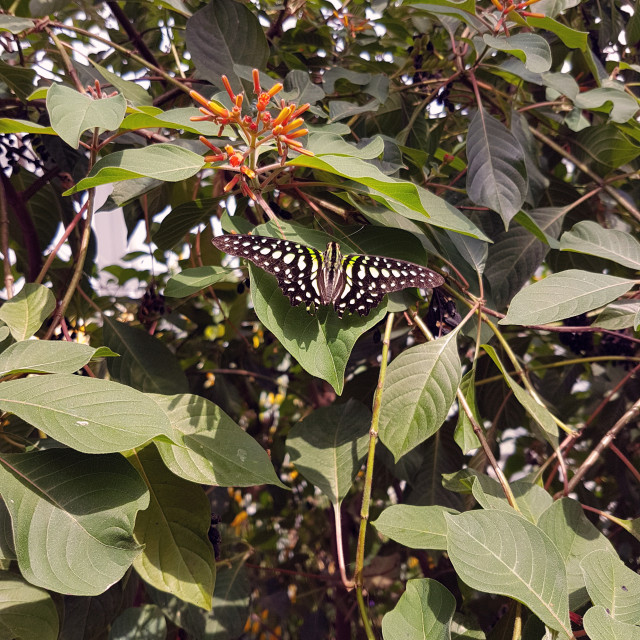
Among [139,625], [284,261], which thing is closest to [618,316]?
[284,261]

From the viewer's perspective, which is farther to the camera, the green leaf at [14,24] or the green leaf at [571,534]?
the green leaf at [14,24]

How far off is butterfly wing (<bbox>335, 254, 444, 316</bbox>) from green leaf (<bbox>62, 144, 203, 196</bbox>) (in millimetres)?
241

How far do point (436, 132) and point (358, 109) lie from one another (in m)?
0.29

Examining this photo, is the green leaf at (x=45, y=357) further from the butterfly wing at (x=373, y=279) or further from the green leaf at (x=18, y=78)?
the green leaf at (x=18, y=78)

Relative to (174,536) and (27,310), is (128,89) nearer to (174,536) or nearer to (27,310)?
(27,310)

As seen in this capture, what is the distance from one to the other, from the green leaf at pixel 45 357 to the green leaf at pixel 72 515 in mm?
108

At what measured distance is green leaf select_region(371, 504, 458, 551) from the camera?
2.39 ft

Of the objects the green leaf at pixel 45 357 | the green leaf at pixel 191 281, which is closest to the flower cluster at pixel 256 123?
the green leaf at pixel 191 281

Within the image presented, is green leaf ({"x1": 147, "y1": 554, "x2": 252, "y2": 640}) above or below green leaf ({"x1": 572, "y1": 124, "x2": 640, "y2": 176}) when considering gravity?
below

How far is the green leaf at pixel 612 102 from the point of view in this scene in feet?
3.41

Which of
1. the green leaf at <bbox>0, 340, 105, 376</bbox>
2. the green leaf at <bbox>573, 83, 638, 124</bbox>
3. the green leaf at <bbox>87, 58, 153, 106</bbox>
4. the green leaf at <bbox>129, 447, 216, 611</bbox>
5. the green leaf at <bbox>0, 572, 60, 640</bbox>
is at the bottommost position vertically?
the green leaf at <bbox>0, 572, 60, 640</bbox>

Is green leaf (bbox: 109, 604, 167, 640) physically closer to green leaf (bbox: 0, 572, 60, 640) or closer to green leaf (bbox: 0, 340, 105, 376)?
green leaf (bbox: 0, 572, 60, 640)

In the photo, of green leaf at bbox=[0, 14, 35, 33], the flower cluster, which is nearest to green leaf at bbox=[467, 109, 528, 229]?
the flower cluster

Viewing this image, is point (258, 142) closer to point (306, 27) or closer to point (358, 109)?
point (358, 109)
